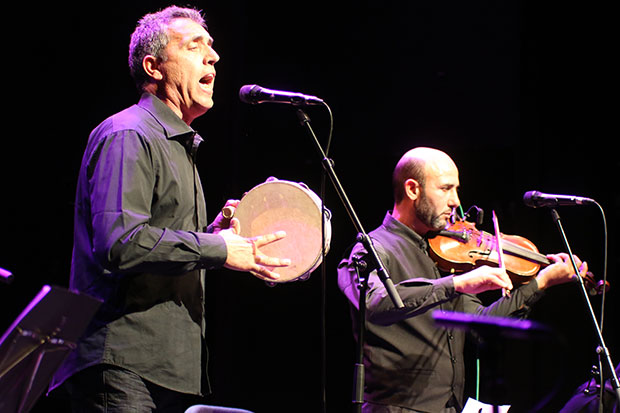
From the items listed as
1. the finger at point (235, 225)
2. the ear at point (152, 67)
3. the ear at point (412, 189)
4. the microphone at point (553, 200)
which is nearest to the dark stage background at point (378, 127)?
the microphone at point (553, 200)

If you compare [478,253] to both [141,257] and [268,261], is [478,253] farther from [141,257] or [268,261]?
[141,257]

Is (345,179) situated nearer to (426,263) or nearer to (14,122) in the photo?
(426,263)

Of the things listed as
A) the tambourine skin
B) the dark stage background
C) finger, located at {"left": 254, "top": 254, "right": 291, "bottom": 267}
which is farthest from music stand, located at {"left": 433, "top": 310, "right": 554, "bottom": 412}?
the dark stage background

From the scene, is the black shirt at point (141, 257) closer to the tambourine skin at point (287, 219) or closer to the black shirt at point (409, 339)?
the tambourine skin at point (287, 219)

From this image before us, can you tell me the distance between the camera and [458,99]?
5.56 metres

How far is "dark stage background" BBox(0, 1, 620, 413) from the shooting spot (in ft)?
15.9

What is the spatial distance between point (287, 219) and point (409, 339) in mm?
1174

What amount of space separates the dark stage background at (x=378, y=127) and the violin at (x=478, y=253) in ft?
2.93

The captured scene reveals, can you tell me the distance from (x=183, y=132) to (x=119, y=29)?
2.22 meters

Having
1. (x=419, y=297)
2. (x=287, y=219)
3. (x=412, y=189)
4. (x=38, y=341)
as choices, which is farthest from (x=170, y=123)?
(x=412, y=189)

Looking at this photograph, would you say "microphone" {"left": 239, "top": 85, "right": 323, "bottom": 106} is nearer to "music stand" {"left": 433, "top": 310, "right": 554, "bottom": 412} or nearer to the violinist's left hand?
"music stand" {"left": 433, "top": 310, "right": 554, "bottom": 412}

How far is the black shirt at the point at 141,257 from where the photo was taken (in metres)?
2.05

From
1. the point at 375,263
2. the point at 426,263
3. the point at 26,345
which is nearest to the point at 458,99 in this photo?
the point at 426,263

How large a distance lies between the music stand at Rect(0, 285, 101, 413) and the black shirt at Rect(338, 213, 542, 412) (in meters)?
1.70
